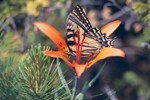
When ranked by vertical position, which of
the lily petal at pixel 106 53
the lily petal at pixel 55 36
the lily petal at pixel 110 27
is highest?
the lily petal at pixel 55 36

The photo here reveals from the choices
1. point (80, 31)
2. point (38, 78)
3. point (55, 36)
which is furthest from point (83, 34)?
point (38, 78)

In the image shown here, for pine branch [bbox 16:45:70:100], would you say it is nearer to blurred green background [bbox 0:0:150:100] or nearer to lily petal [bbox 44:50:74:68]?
lily petal [bbox 44:50:74:68]

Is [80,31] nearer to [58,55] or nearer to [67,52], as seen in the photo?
[67,52]

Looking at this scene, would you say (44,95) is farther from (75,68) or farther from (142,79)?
(142,79)

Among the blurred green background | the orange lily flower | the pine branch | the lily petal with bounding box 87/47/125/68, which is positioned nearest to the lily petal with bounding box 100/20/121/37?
the orange lily flower

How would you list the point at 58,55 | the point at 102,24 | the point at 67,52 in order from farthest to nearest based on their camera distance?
the point at 102,24, the point at 67,52, the point at 58,55

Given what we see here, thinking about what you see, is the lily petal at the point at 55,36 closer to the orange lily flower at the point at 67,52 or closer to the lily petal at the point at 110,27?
the orange lily flower at the point at 67,52

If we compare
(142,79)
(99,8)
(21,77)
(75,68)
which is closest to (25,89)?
(21,77)

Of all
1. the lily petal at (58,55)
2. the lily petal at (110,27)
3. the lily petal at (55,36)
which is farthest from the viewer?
the lily petal at (110,27)

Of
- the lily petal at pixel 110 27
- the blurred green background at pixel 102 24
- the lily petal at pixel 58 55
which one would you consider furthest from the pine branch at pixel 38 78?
the blurred green background at pixel 102 24
